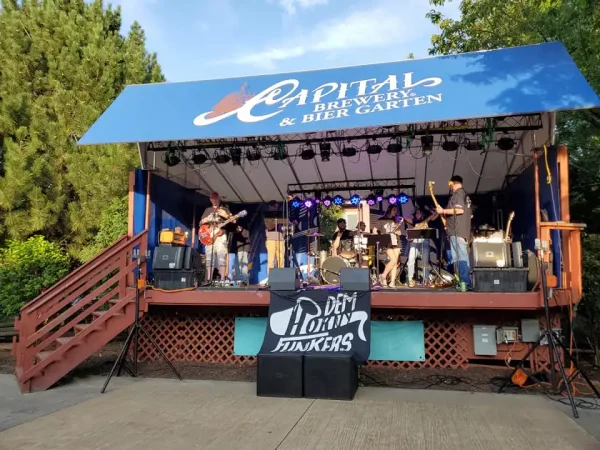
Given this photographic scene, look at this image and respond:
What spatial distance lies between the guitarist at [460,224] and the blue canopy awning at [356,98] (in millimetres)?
1364

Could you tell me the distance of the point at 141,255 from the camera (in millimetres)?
7512

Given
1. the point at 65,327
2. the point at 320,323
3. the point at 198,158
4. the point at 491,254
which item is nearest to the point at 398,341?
the point at 320,323

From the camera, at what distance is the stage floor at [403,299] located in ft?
21.3

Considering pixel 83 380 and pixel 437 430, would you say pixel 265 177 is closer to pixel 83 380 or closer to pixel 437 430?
pixel 83 380

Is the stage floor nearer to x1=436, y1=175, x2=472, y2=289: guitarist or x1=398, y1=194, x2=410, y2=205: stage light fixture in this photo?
x1=436, y1=175, x2=472, y2=289: guitarist

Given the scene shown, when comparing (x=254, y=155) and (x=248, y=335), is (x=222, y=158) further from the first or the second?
(x=248, y=335)

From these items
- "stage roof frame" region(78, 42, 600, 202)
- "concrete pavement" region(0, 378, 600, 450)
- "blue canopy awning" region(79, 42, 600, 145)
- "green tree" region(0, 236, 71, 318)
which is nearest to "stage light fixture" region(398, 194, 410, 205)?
"stage roof frame" region(78, 42, 600, 202)

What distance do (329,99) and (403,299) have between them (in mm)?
3478

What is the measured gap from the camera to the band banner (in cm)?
579

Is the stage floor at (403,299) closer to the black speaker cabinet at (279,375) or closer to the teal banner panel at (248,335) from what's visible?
the teal banner panel at (248,335)

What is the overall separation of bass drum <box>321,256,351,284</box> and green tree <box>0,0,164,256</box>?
5.07 metres

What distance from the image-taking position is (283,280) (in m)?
6.41

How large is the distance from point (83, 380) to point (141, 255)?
196 cm

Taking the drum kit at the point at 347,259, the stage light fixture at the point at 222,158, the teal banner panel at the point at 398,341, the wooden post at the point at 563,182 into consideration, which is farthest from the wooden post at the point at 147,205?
the wooden post at the point at 563,182
